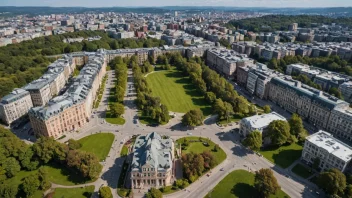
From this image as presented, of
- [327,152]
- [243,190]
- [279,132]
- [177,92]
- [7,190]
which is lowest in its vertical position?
[243,190]

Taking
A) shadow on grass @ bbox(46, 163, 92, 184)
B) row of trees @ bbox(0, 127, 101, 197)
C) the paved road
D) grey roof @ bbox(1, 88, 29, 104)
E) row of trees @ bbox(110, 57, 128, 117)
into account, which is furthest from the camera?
row of trees @ bbox(110, 57, 128, 117)

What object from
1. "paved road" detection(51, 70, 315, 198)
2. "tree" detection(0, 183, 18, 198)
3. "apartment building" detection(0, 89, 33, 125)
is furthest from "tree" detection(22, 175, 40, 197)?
"apartment building" detection(0, 89, 33, 125)

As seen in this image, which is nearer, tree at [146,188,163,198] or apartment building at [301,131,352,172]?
tree at [146,188,163,198]

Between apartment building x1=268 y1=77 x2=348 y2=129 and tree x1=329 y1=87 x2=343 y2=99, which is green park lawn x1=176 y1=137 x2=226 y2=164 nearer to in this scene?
apartment building x1=268 y1=77 x2=348 y2=129

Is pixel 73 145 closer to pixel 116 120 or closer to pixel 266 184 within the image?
pixel 116 120

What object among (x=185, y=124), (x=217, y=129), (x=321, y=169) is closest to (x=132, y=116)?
(x=185, y=124)

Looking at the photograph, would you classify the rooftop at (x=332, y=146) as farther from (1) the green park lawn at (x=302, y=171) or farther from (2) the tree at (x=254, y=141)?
(2) the tree at (x=254, y=141)

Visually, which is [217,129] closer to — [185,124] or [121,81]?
[185,124]

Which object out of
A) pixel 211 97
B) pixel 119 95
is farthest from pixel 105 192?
pixel 211 97
